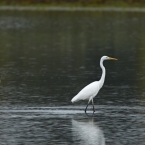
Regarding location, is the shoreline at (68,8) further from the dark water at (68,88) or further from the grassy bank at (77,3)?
the dark water at (68,88)

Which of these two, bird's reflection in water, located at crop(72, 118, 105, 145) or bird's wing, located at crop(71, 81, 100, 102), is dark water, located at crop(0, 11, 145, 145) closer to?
bird's reflection in water, located at crop(72, 118, 105, 145)

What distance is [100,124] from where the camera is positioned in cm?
1728

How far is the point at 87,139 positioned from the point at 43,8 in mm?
74931

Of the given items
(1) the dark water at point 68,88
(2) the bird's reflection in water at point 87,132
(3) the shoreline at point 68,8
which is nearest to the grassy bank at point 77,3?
(3) the shoreline at point 68,8

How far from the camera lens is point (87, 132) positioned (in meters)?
16.2

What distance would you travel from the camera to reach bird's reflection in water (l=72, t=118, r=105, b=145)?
1518 cm

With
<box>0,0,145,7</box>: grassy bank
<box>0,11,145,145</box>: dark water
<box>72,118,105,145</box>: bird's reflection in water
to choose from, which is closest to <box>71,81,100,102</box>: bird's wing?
<box>0,11,145,145</box>: dark water

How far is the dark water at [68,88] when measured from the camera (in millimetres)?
16125

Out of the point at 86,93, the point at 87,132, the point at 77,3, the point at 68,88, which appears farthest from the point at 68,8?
the point at 87,132

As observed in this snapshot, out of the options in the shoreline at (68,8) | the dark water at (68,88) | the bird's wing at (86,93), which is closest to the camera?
the dark water at (68,88)

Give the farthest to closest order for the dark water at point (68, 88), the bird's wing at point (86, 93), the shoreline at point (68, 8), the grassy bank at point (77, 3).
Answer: the grassy bank at point (77, 3) < the shoreline at point (68, 8) < the bird's wing at point (86, 93) < the dark water at point (68, 88)

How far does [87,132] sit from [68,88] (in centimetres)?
758

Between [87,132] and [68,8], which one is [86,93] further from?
[68,8]

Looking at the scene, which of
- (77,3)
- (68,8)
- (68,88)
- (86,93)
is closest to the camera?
(86,93)
